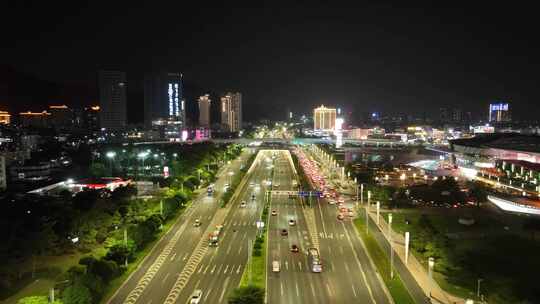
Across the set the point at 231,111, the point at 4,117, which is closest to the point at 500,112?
the point at 231,111

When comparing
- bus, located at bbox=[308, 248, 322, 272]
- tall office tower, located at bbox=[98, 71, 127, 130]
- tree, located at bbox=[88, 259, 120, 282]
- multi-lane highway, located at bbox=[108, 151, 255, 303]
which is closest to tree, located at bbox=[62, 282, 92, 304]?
multi-lane highway, located at bbox=[108, 151, 255, 303]

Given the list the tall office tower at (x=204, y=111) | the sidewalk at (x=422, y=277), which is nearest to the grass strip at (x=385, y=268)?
the sidewalk at (x=422, y=277)

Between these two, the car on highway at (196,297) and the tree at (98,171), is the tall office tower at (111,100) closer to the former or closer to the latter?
the tree at (98,171)

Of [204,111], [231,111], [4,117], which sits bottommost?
[4,117]

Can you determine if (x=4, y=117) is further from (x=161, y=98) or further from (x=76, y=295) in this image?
(x=76, y=295)

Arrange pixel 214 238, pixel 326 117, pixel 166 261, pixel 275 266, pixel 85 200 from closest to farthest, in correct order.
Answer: pixel 275 266, pixel 166 261, pixel 214 238, pixel 85 200, pixel 326 117
